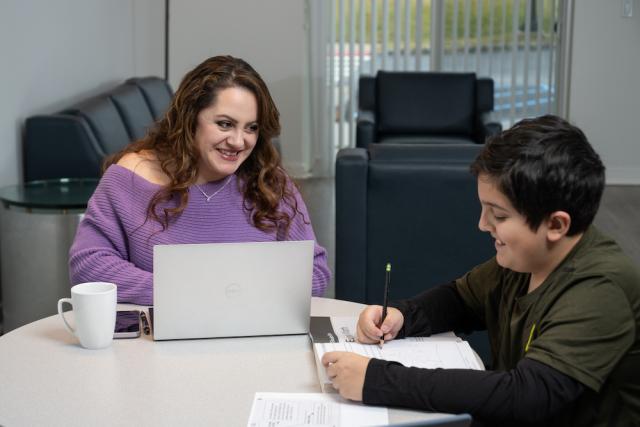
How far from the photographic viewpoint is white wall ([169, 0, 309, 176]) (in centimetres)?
748

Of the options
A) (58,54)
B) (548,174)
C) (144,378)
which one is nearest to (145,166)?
(144,378)

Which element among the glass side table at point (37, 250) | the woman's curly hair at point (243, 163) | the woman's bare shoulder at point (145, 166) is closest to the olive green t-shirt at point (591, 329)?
the woman's curly hair at point (243, 163)

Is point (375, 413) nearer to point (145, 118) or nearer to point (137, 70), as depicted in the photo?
point (145, 118)

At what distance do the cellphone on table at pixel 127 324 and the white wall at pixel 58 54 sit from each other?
2.17 metres

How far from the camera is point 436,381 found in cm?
150

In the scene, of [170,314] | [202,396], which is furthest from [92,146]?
[202,396]

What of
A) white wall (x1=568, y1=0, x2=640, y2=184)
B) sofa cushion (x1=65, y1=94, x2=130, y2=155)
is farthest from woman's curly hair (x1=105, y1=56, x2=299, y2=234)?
white wall (x1=568, y1=0, x2=640, y2=184)

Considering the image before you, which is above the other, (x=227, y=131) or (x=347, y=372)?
(x=227, y=131)

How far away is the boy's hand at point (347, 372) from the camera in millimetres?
1515

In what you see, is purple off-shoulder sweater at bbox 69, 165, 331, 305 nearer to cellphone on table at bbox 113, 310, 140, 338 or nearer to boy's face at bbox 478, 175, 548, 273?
cellphone on table at bbox 113, 310, 140, 338

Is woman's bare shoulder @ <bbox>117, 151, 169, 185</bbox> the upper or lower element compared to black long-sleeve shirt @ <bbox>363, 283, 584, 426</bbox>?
upper

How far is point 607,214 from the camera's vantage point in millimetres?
6180

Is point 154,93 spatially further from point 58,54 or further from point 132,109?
point 58,54

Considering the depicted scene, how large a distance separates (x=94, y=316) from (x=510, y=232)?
0.80 meters
